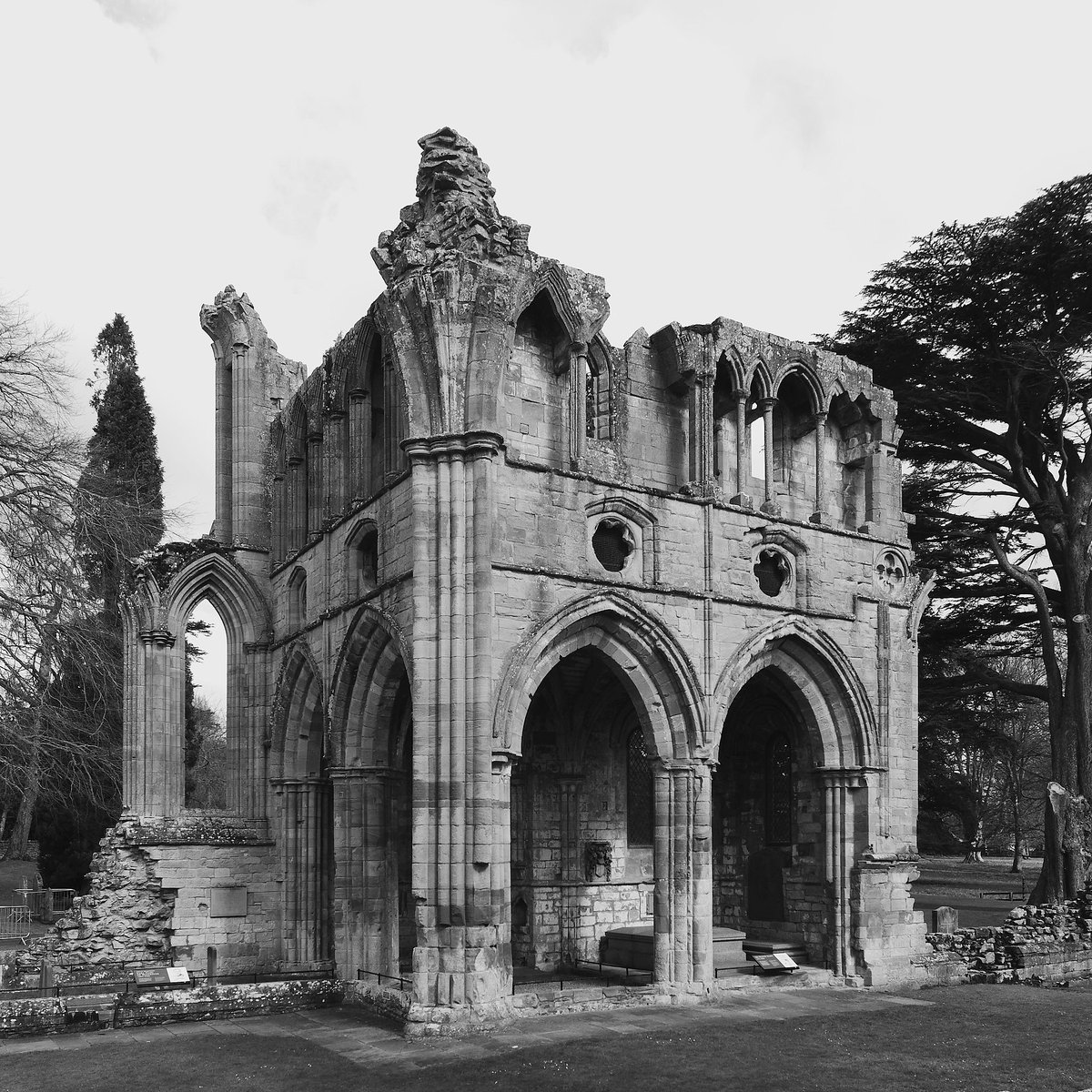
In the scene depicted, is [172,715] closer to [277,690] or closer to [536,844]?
[277,690]

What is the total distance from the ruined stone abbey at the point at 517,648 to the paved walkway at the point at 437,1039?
23.4 inches

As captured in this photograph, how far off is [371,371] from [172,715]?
6893 mm

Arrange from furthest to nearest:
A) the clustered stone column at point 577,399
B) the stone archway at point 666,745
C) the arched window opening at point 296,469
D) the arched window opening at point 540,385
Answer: the arched window opening at point 296,469 < the clustered stone column at point 577,399 < the arched window opening at point 540,385 < the stone archway at point 666,745

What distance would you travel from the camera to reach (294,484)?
70.1ft

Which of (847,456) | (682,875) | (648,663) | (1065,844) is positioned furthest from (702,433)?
(1065,844)

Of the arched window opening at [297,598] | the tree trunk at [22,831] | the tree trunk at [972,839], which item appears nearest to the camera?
the arched window opening at [297,598]

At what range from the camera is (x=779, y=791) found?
2019 cm

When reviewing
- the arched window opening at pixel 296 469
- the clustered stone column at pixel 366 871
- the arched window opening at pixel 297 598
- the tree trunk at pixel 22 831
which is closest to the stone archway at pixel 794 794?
the clustered stone column at pixel 366 871

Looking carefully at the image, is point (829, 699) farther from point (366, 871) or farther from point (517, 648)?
point (366, 871)

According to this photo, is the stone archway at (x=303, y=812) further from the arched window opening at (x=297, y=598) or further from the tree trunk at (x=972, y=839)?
the tree trunk at (x=972, y=839)

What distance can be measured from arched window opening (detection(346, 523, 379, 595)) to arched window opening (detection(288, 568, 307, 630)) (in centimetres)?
285

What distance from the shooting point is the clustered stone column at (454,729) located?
1420cm

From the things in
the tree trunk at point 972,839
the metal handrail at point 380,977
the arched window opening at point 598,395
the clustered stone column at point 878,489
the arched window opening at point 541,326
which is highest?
the arched window opening at point 541,326

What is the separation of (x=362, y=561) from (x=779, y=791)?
7695 mm
